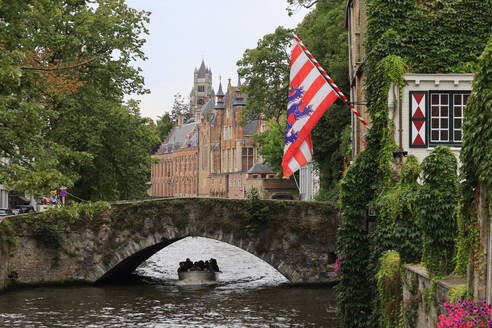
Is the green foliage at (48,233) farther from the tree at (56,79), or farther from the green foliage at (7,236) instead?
the tree at (56,79)

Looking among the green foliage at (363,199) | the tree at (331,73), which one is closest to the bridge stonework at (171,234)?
the tree at (331,73)

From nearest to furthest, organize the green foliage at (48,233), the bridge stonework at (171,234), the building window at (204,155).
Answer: the green foliage at (48,233) < the bridge stonework at (171,234) < the building window at (204,155)

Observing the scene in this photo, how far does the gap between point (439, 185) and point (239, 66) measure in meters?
26.4

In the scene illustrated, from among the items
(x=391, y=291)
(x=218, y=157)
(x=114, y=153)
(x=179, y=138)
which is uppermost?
(x=179, y=138)

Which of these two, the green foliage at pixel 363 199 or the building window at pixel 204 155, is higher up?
the building window at pixel 204 155

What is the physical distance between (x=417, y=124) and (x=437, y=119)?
465 mm

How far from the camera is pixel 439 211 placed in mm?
11359

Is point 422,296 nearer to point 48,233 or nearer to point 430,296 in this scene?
point 430,296

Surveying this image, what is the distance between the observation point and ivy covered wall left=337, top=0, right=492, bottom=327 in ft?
56.6

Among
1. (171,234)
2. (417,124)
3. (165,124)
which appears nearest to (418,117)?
(417,124)

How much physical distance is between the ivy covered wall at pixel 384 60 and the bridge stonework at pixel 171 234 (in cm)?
887

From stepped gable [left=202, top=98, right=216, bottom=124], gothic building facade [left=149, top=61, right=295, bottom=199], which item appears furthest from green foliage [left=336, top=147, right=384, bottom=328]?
stepped gable [left=202, top=98, right=216, bottom=124]

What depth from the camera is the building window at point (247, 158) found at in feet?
288

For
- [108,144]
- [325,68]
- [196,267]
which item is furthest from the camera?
[325,68]
